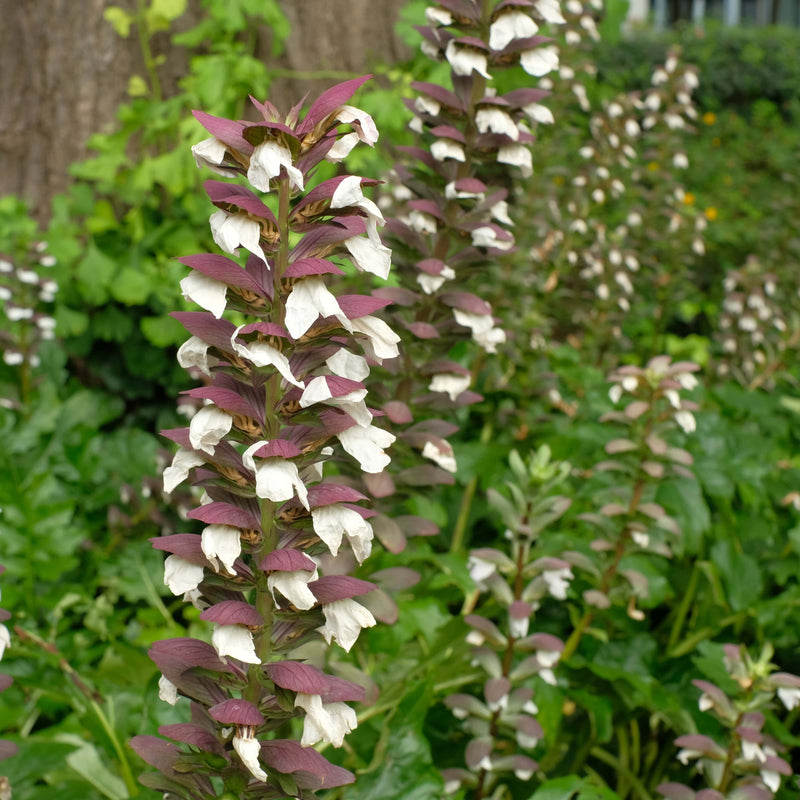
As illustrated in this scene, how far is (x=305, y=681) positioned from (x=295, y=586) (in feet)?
0.41

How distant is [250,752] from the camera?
1.06 meters

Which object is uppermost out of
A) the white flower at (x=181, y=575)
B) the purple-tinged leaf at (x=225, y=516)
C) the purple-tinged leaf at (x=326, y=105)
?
the purple-tinged leaf at (x=326, y=105)

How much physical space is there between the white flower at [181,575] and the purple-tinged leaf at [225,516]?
7cm

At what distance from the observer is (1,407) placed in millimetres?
2986

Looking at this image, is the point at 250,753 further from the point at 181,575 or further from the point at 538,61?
the point at 538,61

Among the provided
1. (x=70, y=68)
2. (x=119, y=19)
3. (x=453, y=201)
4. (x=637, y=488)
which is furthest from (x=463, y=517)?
(x=70, y=68)

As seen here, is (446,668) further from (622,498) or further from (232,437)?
(232,437)

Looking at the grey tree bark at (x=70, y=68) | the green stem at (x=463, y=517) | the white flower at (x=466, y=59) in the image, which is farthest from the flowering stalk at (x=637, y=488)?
the grey tree bark at (x=70, y=68)

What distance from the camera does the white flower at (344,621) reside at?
44.4 inches

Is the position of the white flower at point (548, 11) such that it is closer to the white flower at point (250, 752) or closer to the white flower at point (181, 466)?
the white flower at point (181, 466)

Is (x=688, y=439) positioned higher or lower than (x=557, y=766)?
higher

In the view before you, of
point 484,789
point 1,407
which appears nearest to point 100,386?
point 1,407

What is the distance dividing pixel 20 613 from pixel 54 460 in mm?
767

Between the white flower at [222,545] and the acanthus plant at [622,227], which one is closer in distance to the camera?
the white flower at [222,545]
